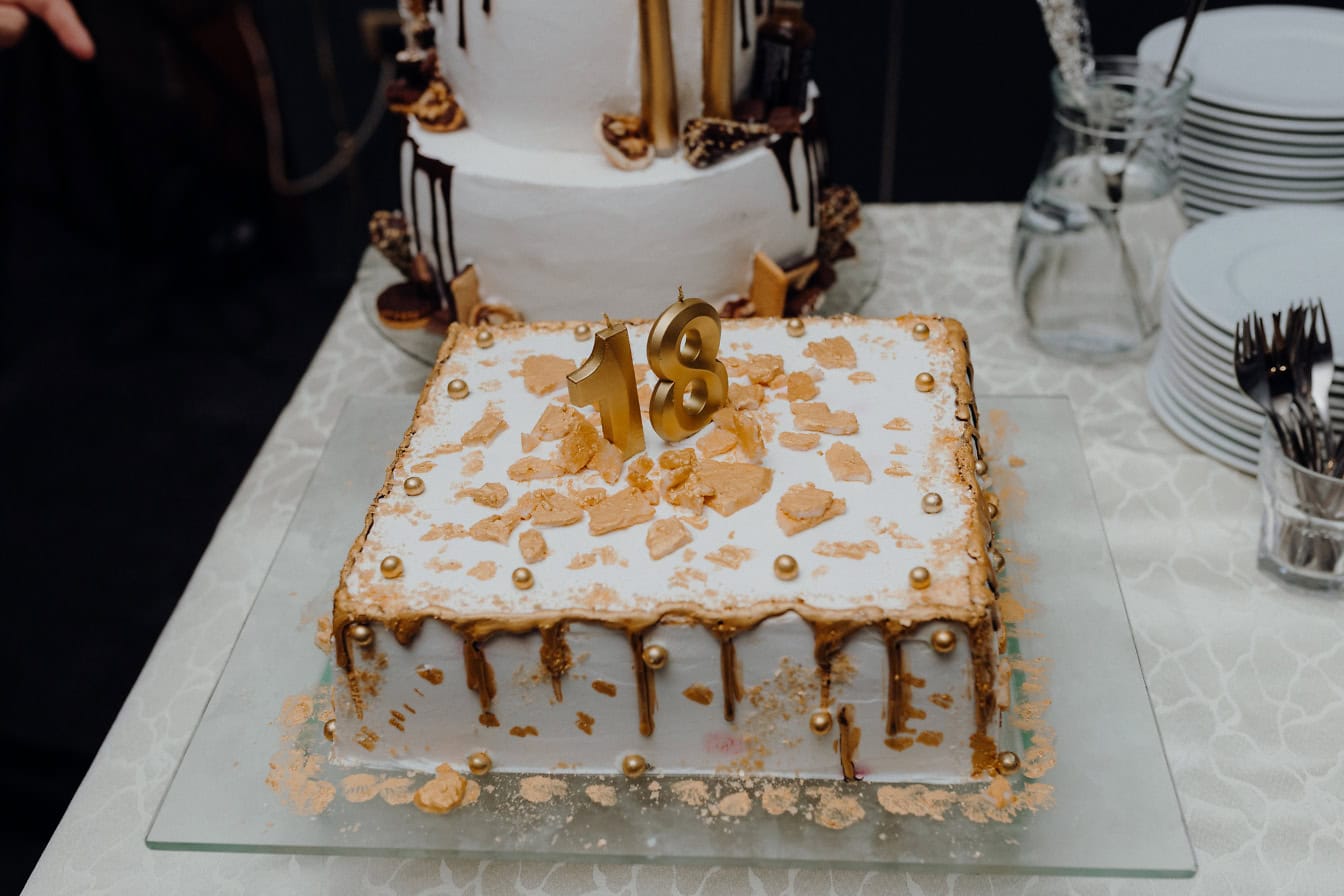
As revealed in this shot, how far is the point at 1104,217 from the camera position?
1.95 meters

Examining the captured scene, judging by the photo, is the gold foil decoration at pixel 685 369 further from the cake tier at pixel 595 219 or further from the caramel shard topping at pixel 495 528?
the cake tier at pixel 595 219

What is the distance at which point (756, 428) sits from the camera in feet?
4.73

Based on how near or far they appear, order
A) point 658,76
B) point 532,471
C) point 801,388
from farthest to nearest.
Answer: point 658,76, point 801,388, point 532,471

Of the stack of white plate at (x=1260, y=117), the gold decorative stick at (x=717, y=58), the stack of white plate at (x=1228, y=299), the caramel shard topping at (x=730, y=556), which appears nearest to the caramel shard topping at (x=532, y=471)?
the caramel shard topping at (x=730, y=556)

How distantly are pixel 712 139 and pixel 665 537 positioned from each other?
71cm

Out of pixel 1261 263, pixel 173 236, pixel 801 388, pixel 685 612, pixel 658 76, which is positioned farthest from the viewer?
pixel 173 236

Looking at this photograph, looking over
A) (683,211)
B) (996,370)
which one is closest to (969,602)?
(683,211)

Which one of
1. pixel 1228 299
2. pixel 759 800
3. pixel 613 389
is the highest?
pixel 613 389

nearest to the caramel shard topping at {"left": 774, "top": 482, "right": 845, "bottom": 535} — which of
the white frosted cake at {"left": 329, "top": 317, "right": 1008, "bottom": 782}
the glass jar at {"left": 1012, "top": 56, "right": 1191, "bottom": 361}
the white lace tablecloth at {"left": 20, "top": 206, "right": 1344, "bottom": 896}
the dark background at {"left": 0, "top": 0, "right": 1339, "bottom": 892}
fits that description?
the white frosted cake at {"left": 329, "top": 317, "right": 1008, "bottom": 782}

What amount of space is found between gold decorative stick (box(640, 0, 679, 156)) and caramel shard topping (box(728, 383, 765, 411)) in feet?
1.45

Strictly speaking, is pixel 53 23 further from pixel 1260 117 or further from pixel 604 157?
pixel 1260 117

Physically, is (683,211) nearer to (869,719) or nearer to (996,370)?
(996,370)

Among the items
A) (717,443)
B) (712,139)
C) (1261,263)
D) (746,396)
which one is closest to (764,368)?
(746,396)

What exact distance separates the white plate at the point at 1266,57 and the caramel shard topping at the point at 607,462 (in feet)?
4.34
